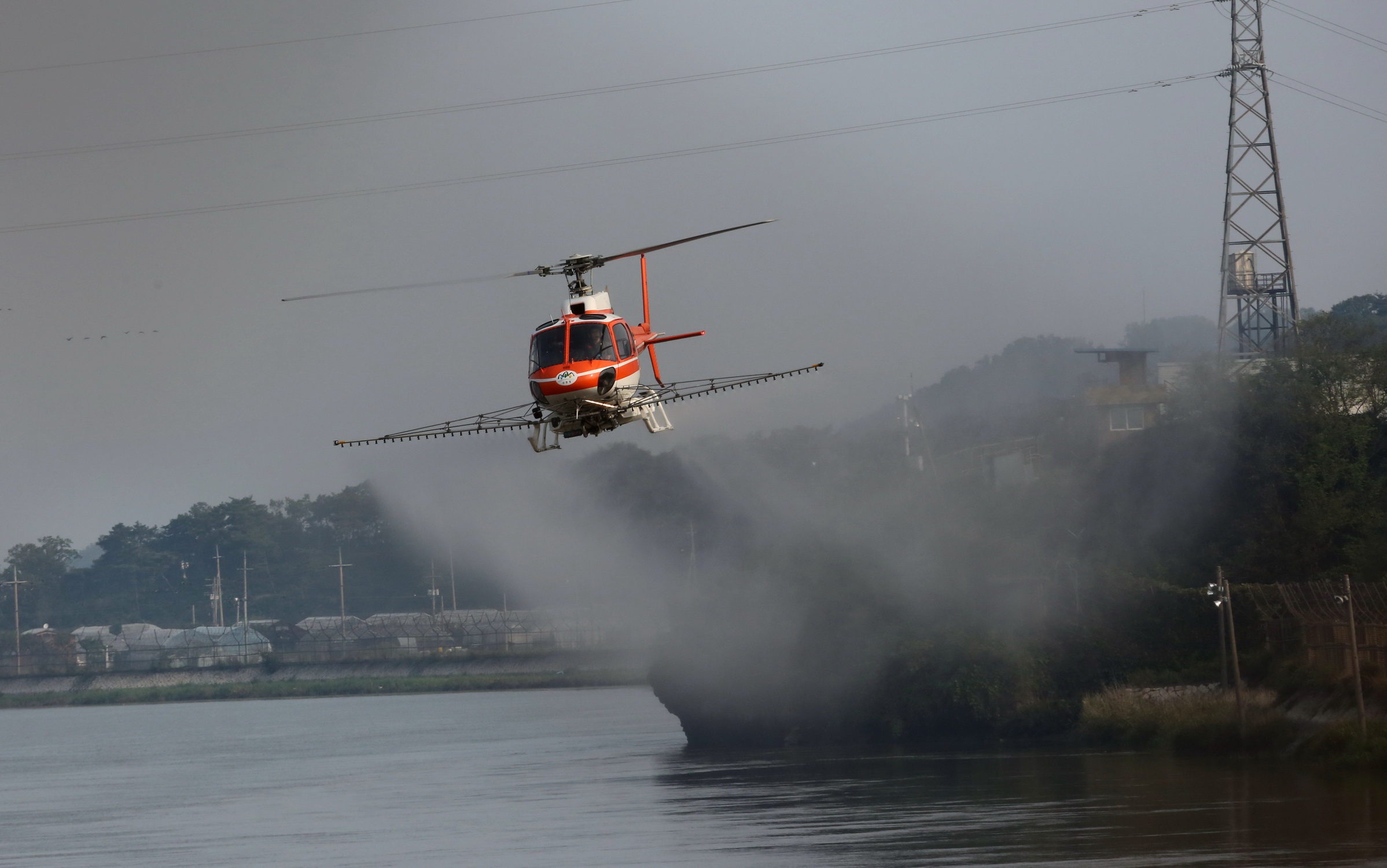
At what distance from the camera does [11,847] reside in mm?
77312

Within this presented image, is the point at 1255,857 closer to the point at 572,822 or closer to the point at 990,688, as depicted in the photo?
the point at 572,822

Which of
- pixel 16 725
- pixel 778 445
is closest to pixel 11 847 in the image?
pixel 778 445

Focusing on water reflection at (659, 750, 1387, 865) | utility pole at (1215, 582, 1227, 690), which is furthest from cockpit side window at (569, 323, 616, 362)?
utility pole at (1215, 582, 1227, 690)

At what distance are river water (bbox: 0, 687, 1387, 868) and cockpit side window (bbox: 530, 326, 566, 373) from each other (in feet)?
81.5

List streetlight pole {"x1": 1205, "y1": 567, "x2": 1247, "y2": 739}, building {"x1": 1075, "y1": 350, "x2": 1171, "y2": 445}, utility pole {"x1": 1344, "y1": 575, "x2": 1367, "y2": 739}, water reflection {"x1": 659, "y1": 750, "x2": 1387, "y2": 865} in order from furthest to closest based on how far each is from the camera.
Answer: building {"x1": 1075, "y1": 350, "x2": 1171, "y2": 445} < streetlight pole {"x1": 1205, "y1": 567, "x2": 1247, "y2": 739} < utility pole {"x1": 1344, "y1": 575, "x2": 1367, "y2": 739} < water reflection {"x1": 659, "y1": 750, "x2": 1387, "y2": 865}

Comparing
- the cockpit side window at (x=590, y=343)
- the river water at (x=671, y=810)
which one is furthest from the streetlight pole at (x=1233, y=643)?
the cockpit side window at (x=590, y=343)

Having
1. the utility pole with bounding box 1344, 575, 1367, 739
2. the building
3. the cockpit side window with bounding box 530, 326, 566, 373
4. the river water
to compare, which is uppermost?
the building

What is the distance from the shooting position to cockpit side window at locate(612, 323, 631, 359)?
44.5 m

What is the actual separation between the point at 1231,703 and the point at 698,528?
9168 cm

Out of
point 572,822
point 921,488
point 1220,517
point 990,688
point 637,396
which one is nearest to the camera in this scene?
point 637,396

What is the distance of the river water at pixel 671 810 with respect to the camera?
5859 centimetres

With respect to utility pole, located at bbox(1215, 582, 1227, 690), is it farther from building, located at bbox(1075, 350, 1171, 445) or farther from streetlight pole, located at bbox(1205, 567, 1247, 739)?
building, located at bbox(1075, 350, 1171, 445)

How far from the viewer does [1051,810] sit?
6662 centimetres

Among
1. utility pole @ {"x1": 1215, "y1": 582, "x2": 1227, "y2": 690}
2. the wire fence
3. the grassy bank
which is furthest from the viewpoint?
utility pole @ {"x1": 1215, "y1": 582, "x2": 1227, "y2": 690}
